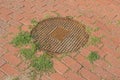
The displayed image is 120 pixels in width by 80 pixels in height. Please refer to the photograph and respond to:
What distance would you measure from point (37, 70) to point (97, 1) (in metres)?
2.76

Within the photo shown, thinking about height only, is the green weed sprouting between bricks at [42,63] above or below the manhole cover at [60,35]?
below

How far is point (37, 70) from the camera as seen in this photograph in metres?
3.60

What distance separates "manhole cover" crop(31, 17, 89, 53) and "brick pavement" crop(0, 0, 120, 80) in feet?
0.59

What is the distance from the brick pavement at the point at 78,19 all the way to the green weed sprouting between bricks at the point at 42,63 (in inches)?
4.5

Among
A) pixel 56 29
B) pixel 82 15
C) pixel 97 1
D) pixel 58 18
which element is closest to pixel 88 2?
pixel 97 1

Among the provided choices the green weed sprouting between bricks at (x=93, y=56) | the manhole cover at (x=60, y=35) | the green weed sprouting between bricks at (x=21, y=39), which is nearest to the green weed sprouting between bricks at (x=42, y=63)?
the manhole cover at (x=60, y=35)

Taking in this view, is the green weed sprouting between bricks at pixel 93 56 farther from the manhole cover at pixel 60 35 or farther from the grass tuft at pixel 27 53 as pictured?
the grass tuft at pixel 27 53

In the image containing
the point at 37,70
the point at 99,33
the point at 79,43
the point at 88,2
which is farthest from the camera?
the point at 88,2

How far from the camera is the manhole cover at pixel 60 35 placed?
4.09m

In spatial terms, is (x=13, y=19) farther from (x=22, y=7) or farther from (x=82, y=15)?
(x=82, y=15)

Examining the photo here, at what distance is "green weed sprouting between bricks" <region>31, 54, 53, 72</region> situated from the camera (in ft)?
11.9

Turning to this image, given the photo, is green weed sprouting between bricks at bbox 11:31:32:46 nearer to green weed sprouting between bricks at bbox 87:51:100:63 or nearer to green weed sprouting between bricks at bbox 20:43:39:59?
green weed sprouting between bricks at bbox 20:43:39:59

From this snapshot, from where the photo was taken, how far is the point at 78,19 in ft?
15.9

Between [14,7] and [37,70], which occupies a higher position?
[14,7]
